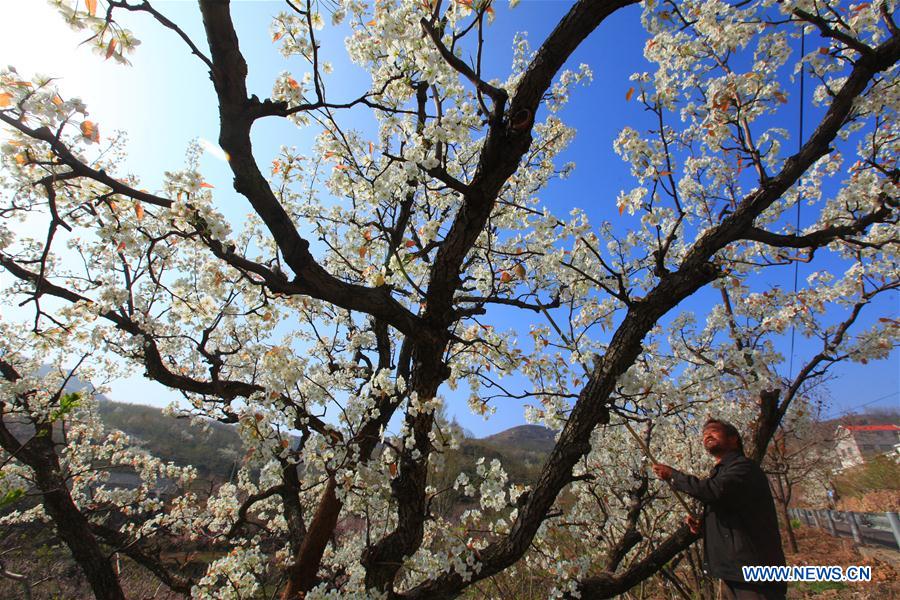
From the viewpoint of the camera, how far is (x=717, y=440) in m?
3.20

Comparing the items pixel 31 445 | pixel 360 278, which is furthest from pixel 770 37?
pixel 31 445

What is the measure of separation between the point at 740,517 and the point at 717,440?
0.56 metres

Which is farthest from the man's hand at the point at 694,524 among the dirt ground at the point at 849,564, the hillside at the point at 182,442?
the hillside at the point at 182,442

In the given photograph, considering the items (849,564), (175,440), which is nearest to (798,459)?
(849,564)

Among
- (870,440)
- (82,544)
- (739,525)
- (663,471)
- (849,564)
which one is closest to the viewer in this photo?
(739,525)

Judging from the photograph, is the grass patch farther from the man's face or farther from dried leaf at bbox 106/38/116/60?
dried leaf at bbox 106/38/116/60

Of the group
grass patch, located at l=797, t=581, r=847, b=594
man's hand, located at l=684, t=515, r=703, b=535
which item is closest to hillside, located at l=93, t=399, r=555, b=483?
grass patch, located at l=797, t=581, r=847, b=594

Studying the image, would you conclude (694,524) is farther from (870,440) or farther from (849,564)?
(870,440)

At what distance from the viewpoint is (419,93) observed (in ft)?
14.0

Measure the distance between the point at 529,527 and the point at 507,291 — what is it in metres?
2.59

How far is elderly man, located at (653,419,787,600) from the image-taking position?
2748 millimetres

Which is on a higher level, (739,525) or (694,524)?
(739,525)

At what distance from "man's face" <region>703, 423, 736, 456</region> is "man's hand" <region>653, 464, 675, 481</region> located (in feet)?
1.36

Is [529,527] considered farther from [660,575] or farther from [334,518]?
[660,575]
